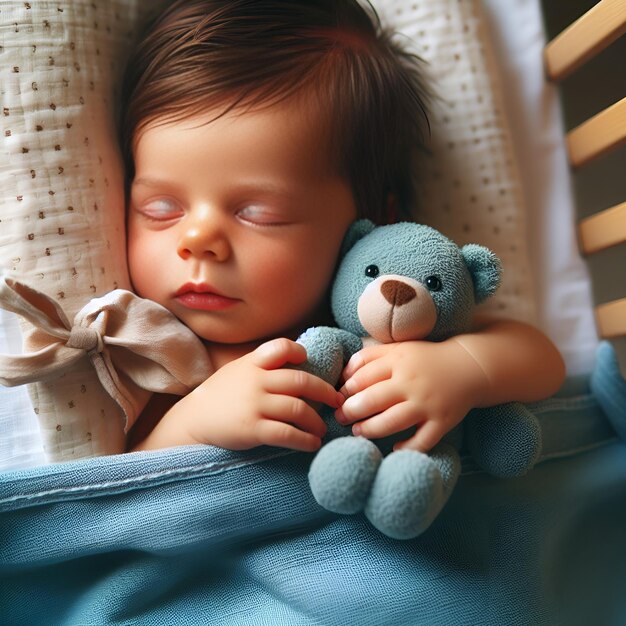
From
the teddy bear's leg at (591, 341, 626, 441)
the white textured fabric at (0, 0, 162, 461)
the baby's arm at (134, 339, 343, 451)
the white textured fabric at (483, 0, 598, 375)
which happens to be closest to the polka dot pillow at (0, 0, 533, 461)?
the white textured fabric at (0, 0, 162, 461)

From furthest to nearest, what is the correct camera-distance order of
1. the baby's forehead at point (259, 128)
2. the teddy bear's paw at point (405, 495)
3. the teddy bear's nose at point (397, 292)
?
the baby's forehead at point (259, 128)
the teddy bear's nose at point (397, 292)
the teddy bear's paw at point (405, 495)

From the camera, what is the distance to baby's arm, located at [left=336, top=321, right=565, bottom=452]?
0.72 meters

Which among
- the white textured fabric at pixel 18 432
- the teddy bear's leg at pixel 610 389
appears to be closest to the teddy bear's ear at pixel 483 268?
the teddy bear's leg at pixel 610 389

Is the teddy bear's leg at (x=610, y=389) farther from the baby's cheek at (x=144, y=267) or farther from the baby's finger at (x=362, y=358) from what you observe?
the baby's cheek at (x=144, y=267)

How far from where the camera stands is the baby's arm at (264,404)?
0.72m

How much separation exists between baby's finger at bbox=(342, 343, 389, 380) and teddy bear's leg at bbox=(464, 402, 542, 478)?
14 centimetres

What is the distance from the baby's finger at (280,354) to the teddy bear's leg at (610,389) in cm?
51

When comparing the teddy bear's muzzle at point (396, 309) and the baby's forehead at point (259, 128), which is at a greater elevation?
the baby's forehead at point (259, 128)

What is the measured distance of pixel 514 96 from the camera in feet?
3.65

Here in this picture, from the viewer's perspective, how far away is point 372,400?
726 mm

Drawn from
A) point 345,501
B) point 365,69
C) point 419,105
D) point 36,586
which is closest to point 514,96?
point 419,105

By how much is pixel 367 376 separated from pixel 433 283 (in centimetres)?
13

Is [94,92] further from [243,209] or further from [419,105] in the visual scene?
[419,105]

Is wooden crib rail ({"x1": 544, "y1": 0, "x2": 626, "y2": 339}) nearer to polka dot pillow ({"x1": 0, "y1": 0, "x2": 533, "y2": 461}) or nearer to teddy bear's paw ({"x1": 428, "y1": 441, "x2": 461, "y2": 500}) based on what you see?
teddy bear's paw ({"x1": 428, "y1": 441, "x2": 461, "y2": 500})
